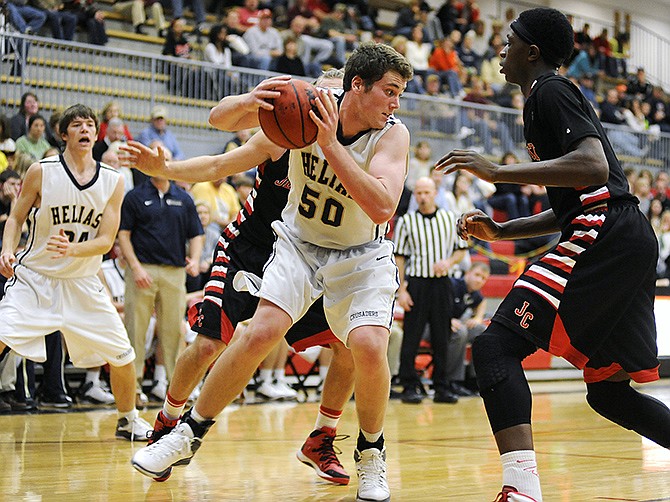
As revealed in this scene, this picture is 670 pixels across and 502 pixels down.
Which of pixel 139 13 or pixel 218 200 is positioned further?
pixel 139 13

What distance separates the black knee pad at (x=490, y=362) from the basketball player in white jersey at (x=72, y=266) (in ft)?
10.1

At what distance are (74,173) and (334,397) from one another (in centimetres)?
263

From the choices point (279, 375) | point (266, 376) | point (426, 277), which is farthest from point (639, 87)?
point (266, 376)

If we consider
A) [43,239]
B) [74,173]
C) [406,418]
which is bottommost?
[406,418]

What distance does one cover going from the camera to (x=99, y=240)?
6.04 m

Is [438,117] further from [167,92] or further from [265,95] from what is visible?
[265,95]

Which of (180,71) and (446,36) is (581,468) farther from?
(446,36)

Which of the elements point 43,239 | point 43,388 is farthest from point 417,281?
point 43,239

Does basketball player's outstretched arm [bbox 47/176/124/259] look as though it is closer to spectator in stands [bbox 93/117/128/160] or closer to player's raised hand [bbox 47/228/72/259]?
player's raised hand [bbox 47/228/72/259]

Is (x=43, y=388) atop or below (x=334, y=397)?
below

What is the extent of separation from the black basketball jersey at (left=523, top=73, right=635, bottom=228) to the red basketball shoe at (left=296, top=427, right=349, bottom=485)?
174 centimetres

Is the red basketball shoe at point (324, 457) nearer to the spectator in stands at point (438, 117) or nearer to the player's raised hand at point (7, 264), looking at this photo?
the player's raised hand at point (7, 264)

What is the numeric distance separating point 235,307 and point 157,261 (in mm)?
3910

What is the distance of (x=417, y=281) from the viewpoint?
9.80 meters
